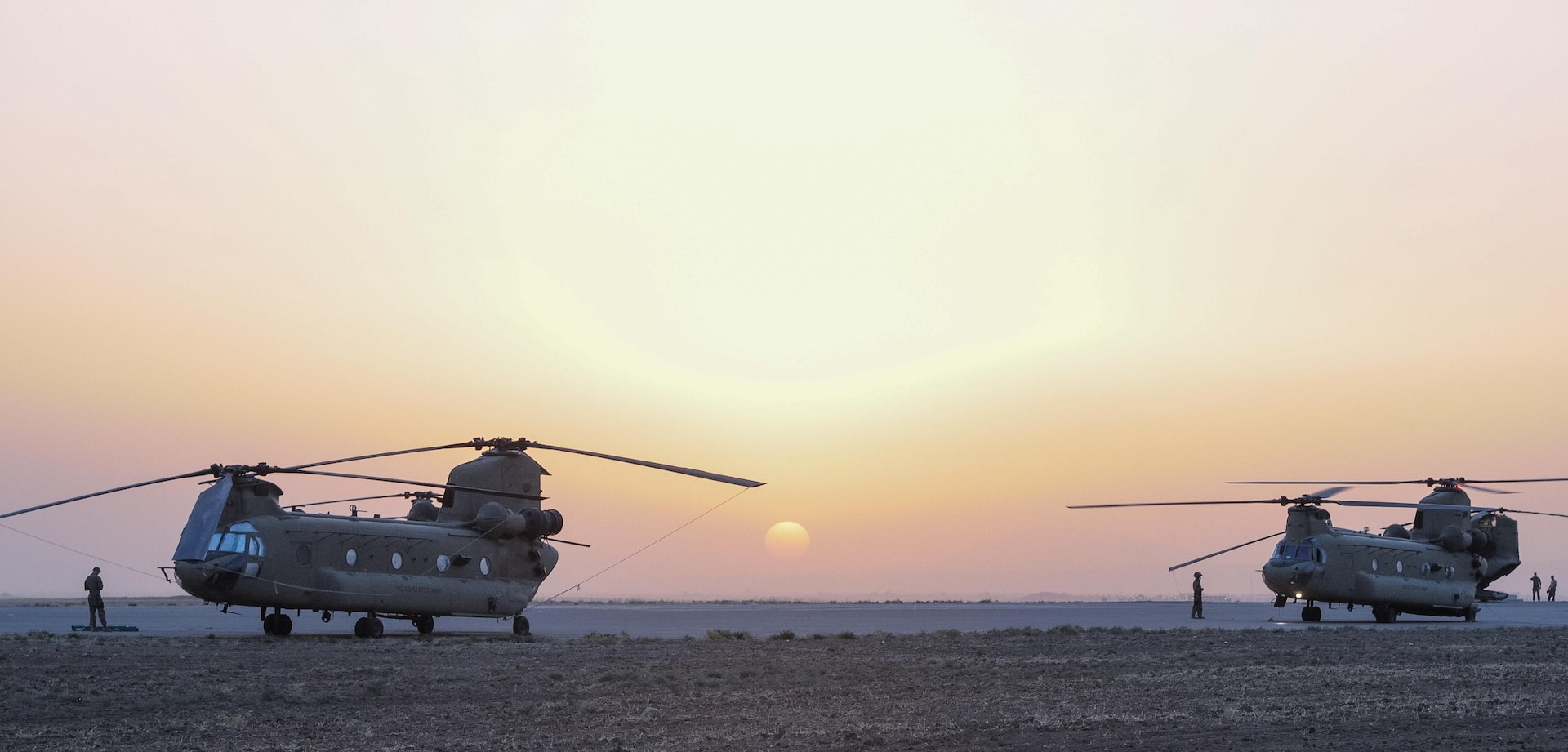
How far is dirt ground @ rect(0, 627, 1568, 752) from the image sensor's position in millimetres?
15219

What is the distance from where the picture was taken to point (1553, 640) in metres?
33.9

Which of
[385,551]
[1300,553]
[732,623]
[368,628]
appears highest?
[1300,553]

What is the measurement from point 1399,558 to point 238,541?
123ft

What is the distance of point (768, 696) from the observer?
64.8 ft

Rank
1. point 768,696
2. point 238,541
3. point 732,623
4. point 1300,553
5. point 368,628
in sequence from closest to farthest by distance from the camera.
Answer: point 768,696
point 238,541
point 368,628
point 1300,553
point 732,623

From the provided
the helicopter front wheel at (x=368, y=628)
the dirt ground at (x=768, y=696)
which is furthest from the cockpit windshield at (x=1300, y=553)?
the helicopter front wheel at (x=368, y=628)

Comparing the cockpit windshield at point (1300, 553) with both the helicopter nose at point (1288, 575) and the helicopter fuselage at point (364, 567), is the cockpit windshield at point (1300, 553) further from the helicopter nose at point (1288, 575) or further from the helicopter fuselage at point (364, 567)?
the helicopter fuselage at point (364, 567)

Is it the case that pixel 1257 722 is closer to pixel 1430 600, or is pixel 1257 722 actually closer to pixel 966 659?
pixel 966 659

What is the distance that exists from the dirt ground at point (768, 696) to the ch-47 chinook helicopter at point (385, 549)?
174 cm

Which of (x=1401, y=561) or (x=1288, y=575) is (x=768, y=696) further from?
(x=1401, y=561)

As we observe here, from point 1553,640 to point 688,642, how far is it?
2093cm

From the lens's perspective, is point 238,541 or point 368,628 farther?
point 368,628

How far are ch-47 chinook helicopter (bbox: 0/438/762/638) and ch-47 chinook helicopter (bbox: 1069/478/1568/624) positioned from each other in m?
17.9

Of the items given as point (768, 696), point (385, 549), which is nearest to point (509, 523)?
point (385, 549)
